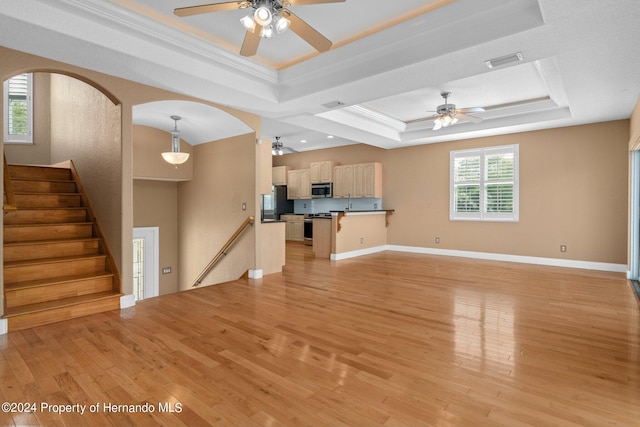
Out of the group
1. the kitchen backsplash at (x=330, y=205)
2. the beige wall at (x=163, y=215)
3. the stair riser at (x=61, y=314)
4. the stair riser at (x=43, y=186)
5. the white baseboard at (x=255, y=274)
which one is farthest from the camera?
the kitchen backsplash at (x=330, y=205)

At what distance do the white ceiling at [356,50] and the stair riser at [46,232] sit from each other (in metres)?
2.07

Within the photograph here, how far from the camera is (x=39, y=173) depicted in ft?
17.2

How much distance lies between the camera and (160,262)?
751 centimetres

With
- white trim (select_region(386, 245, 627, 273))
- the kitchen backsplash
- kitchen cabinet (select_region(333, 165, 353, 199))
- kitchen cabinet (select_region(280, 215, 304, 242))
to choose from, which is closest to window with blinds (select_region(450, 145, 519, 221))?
white trim (select_region(386, 245, 627, 273))

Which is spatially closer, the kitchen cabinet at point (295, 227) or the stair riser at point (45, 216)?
the stair riser at point (45, 216)

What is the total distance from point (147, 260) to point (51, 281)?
3630mm

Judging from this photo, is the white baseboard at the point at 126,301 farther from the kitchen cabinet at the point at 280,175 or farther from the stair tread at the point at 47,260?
the kitchen cabinet at the point at 280,175

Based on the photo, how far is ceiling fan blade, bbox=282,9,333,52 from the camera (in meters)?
2.65

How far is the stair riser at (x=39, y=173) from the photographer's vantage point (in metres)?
5.08

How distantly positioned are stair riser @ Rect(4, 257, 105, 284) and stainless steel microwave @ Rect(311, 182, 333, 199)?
6.45 metres

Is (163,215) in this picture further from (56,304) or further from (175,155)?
(56,304)

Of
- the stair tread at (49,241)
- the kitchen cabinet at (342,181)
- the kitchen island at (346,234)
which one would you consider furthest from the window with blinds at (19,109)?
the kitchen cabinet at (342,181)

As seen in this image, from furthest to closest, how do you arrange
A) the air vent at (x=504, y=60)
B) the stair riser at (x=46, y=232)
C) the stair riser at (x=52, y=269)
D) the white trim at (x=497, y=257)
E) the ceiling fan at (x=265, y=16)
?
the white trim at (x=497, y=257)
the stair riser at (x=46, y=232)
the stair riser at (x=52, y=269)
the air vent at (x=504, y=60)
the ceiling fan at (x=265, y=16)

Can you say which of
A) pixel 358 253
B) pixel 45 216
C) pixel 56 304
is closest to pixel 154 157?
pixel 45 216
